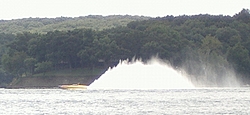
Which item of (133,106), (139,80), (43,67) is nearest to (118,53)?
(43,67)

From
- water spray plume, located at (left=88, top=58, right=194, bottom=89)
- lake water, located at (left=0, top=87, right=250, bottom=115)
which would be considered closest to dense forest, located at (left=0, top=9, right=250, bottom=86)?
water spray plume, located at (left=88, top=58, right=194, bottom=89)

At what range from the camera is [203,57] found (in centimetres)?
18538

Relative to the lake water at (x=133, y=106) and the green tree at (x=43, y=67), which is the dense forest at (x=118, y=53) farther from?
the lake water at (x=133, y=106)

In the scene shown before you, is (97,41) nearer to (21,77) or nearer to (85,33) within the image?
(85,33)

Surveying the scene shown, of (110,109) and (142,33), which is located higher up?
(142,33)

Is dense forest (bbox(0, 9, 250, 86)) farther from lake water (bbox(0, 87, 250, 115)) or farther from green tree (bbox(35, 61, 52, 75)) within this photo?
lake water (bbox(0, 87, 250, 115))

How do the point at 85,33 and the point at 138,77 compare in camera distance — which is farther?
the point at 85,33

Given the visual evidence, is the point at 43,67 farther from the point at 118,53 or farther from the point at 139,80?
the point at 139,80

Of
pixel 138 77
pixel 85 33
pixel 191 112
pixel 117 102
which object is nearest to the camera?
pixel 191 112

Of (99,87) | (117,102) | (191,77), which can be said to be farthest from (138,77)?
(117,102)

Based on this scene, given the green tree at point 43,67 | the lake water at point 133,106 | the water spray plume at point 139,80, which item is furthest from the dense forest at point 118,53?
the lake water at point 133,106

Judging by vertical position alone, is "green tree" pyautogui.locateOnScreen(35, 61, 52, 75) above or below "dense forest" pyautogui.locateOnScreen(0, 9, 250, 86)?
below

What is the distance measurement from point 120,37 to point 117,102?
107m

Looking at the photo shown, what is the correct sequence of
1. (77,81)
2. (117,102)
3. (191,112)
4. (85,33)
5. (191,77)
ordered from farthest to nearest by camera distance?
(85,33)
(77,81)
(191,77)
(117,102)
(191,112)
